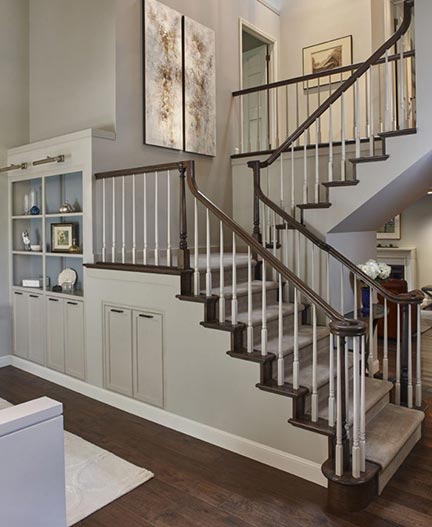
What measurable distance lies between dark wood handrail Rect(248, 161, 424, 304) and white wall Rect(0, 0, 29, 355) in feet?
9.65

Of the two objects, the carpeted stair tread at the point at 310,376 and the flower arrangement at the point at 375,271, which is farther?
the flower arrangement at the point at 375,271

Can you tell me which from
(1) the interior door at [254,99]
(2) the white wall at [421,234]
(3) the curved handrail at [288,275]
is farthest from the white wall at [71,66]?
(2) the white wall at [421,234]

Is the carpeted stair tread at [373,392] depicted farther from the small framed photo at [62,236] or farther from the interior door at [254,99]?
the interior door at [254,99]

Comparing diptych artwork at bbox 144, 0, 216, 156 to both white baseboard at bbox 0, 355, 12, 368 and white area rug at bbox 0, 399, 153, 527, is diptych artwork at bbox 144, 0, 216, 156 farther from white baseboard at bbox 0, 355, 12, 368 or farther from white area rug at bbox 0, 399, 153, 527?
white area rug at bbox 0, 399, 153, 527

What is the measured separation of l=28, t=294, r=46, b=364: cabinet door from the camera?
188 inches

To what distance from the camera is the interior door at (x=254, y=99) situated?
681cm

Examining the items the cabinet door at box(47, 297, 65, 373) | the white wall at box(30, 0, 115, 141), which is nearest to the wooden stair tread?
the white wall at box(30, 0, 115, 141)

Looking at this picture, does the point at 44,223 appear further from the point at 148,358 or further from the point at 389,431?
the point at 389,431

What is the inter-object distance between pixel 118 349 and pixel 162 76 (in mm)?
3022

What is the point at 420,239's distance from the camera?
928cm

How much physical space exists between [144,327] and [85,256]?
1.05 meters

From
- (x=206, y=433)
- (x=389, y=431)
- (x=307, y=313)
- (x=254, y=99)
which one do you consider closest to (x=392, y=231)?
(x=254, y=99)

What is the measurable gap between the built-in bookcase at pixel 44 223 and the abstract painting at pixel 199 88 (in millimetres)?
1473

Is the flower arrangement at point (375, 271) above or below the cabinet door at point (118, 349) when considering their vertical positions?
above
